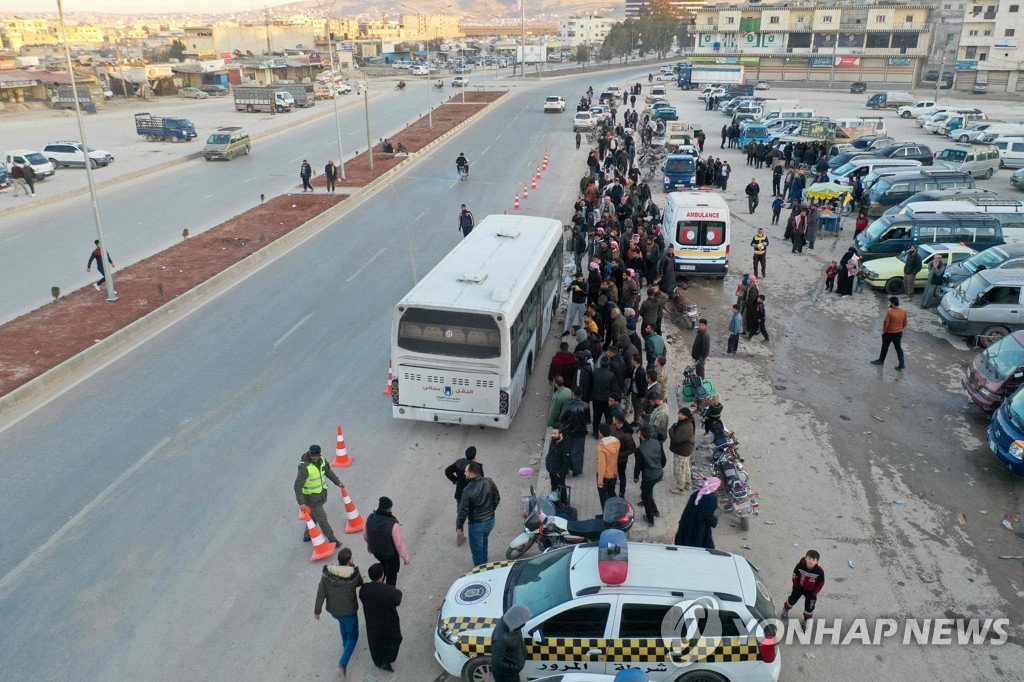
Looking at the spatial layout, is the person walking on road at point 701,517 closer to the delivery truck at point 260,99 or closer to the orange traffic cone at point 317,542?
the orange traffic cone at point 317,542

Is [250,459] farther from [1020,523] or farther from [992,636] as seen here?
[1020,523]

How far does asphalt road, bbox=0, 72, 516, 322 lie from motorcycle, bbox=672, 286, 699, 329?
15951mm

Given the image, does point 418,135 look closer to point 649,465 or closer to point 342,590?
point 649,465

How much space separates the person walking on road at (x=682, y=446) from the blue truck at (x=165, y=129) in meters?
47.6

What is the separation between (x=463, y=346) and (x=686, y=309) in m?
7.82

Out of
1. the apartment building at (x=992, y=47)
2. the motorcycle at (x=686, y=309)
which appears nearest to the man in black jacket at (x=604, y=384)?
the motorcycle at (x=686, y=309)

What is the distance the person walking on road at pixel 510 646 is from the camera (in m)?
6.26

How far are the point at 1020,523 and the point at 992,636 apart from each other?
107 inches

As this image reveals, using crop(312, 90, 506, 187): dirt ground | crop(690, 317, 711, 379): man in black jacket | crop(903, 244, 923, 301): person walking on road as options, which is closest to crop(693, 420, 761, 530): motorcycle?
crop(690, 317, 711, 379): man in black jacket

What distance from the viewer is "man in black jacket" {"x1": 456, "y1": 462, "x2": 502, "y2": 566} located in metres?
8.66

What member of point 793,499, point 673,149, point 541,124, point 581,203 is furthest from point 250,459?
point 541,124

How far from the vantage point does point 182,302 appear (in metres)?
18.6

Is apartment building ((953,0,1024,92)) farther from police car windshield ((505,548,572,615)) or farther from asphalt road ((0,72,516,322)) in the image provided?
police car windshield ((505,548,572,615))

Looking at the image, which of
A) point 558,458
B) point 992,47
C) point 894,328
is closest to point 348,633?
point 558,458
